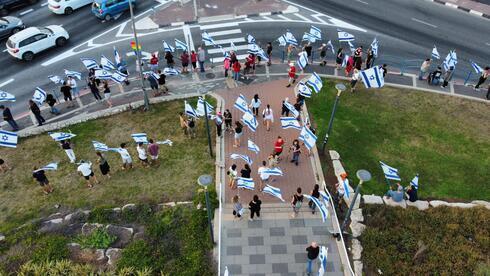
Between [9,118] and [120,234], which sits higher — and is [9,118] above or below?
above

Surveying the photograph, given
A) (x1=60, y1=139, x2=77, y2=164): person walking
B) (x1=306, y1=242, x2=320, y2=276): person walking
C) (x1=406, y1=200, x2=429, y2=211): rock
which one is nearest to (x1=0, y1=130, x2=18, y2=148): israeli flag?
(x1=60, y1=139, x2=77, y2=164): person walking

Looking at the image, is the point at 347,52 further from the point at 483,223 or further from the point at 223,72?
the point at 483,223

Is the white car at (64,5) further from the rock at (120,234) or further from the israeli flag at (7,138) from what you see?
the rock at (120,234)

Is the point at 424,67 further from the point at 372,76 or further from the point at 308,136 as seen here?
the point at 308,136

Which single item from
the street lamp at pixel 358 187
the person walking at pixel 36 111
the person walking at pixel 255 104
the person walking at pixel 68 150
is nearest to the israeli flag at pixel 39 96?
the person walking at pixel 36 111

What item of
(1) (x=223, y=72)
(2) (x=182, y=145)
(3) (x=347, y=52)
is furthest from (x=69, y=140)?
(3) (x=347, y=52)

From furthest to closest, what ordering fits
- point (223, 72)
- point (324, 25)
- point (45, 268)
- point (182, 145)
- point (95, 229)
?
1. point (324, 25)
2. point (223, 72)
3. point (182, 145)
4. point (95, 229)
5. point (45, 268)

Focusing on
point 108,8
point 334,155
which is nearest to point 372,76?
point 334,155
